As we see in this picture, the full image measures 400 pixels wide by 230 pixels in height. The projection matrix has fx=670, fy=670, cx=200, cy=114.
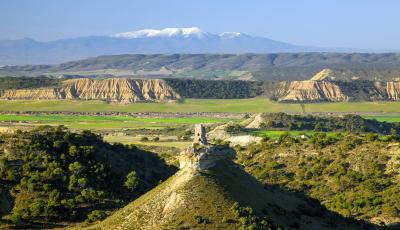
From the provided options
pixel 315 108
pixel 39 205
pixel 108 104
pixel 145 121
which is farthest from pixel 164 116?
pixel 39 205

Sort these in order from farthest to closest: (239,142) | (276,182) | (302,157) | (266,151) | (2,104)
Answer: (2,104) < (239,142) < (266,151) < (302,157) < (276,182)

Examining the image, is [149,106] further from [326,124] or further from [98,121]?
[326,124]

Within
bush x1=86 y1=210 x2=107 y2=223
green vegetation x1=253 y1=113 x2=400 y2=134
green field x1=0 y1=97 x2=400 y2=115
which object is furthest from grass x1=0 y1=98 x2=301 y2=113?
bush x1=86 y1=210 x2=107 y2=223

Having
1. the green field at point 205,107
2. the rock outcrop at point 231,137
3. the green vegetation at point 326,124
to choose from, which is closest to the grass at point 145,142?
the rock outcrop at point 231,137

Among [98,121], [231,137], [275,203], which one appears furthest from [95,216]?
[98,121]

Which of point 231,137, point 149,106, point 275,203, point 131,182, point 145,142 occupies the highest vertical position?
point 275,203

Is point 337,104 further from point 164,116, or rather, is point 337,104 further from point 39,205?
point 39,205

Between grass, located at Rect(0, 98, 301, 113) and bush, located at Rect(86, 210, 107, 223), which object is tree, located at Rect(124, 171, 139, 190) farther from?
grass, located at Rect(0, 98, 301, 113)
